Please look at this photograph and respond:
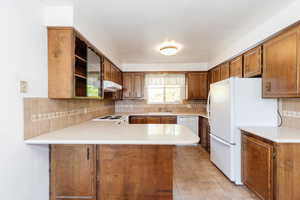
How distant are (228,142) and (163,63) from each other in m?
3.01

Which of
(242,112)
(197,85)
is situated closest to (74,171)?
(242,112)

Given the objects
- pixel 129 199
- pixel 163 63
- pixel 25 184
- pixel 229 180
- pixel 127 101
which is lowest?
pixel 229 180

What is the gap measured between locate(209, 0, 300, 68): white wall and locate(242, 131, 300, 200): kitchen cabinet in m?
1.43

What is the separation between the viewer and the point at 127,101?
5043 mm

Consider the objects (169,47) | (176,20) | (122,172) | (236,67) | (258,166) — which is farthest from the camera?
(236,67)

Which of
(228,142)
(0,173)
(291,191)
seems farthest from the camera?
(228,142)

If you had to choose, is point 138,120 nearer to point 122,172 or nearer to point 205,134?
point 205,134

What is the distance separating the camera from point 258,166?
2.00m

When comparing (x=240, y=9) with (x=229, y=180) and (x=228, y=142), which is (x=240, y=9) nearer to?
(x=228, y=142)

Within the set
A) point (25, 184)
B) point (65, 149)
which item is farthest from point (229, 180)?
point (25, 184)

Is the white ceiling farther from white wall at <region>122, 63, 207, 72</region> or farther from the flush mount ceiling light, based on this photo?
white wall at <region>122, 63, 207, 72</region>

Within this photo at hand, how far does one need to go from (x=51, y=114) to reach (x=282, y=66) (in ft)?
9.60

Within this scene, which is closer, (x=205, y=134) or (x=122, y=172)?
(x=122, y=172)

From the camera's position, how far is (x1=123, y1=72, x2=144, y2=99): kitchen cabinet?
4781 mm
